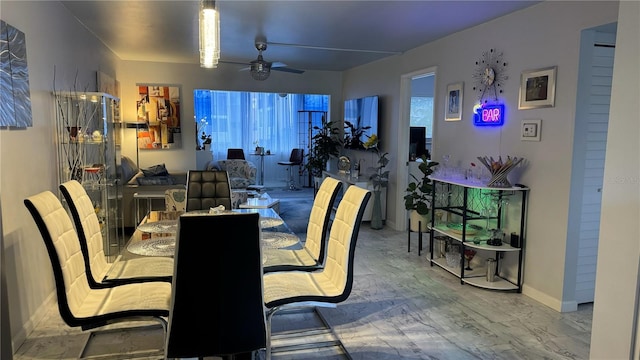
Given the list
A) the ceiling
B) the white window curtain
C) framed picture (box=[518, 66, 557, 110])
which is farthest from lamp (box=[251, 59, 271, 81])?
the white window curtain

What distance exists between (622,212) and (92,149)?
12.7ft

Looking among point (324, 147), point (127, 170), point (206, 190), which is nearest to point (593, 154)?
point (206, 190)

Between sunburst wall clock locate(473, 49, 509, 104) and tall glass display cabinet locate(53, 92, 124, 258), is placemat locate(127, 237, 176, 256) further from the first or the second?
sunburst wall clock locate(473, 49, 509, 104)

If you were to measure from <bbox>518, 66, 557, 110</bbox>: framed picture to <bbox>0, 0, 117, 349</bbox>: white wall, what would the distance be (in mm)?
3782

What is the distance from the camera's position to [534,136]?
3.42 meters

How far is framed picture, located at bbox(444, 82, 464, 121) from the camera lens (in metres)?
4.39

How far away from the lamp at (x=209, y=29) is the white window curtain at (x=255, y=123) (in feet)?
24.8

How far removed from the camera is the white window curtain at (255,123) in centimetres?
984

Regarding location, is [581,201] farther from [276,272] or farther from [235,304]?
[235,304]

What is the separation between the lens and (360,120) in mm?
6766

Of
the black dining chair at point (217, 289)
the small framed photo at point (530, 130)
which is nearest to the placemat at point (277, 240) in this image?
the black dining chair at point (217, 289)

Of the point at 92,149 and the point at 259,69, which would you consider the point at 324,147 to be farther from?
the point at 92,149

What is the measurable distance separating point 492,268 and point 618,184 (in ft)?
7.71

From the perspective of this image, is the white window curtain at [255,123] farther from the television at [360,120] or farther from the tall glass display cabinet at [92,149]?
the tall glass display cabinet at [92,149]
